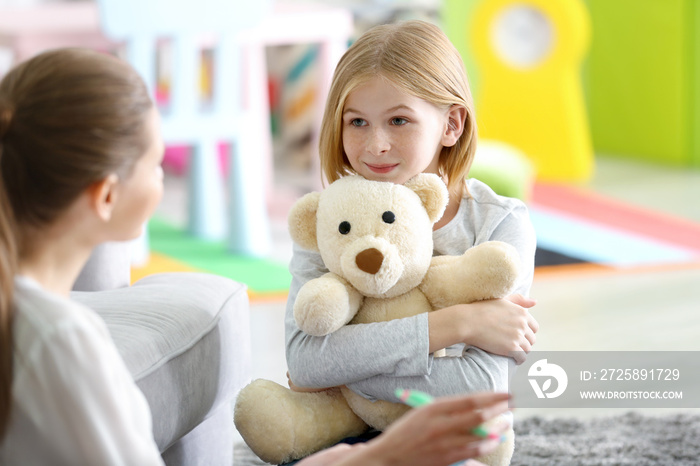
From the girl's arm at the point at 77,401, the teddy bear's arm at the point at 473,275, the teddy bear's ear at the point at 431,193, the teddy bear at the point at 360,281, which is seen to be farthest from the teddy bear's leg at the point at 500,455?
the girl's arm at the point at 77,401

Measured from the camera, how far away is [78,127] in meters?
0.84

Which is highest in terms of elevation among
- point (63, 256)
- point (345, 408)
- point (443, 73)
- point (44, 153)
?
point (443, 73)

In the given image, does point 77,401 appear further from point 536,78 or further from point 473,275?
point 536,78

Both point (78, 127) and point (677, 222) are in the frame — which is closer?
point (78, 127)

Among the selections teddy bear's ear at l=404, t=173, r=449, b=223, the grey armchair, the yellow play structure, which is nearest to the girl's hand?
teddy bear's ear at l=404, t=173, r=449, b=223

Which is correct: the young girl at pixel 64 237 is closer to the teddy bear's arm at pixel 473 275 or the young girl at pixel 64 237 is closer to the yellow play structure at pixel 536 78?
the teddy bear's arm at pixel 473 275

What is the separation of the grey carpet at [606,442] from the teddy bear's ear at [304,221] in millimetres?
620

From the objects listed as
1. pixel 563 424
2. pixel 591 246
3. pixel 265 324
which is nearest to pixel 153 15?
pixel 265 324

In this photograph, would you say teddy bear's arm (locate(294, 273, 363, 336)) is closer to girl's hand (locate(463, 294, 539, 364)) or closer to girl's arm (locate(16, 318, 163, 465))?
girl's hand (locate(463, 294, 539, 364))

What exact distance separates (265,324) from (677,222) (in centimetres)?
168

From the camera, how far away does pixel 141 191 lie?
0.89 meters

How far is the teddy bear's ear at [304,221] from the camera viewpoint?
118cm

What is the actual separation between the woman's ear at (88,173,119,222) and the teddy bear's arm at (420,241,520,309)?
0.46m

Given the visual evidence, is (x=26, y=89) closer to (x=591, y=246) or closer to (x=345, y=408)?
(x=345, y=408)
